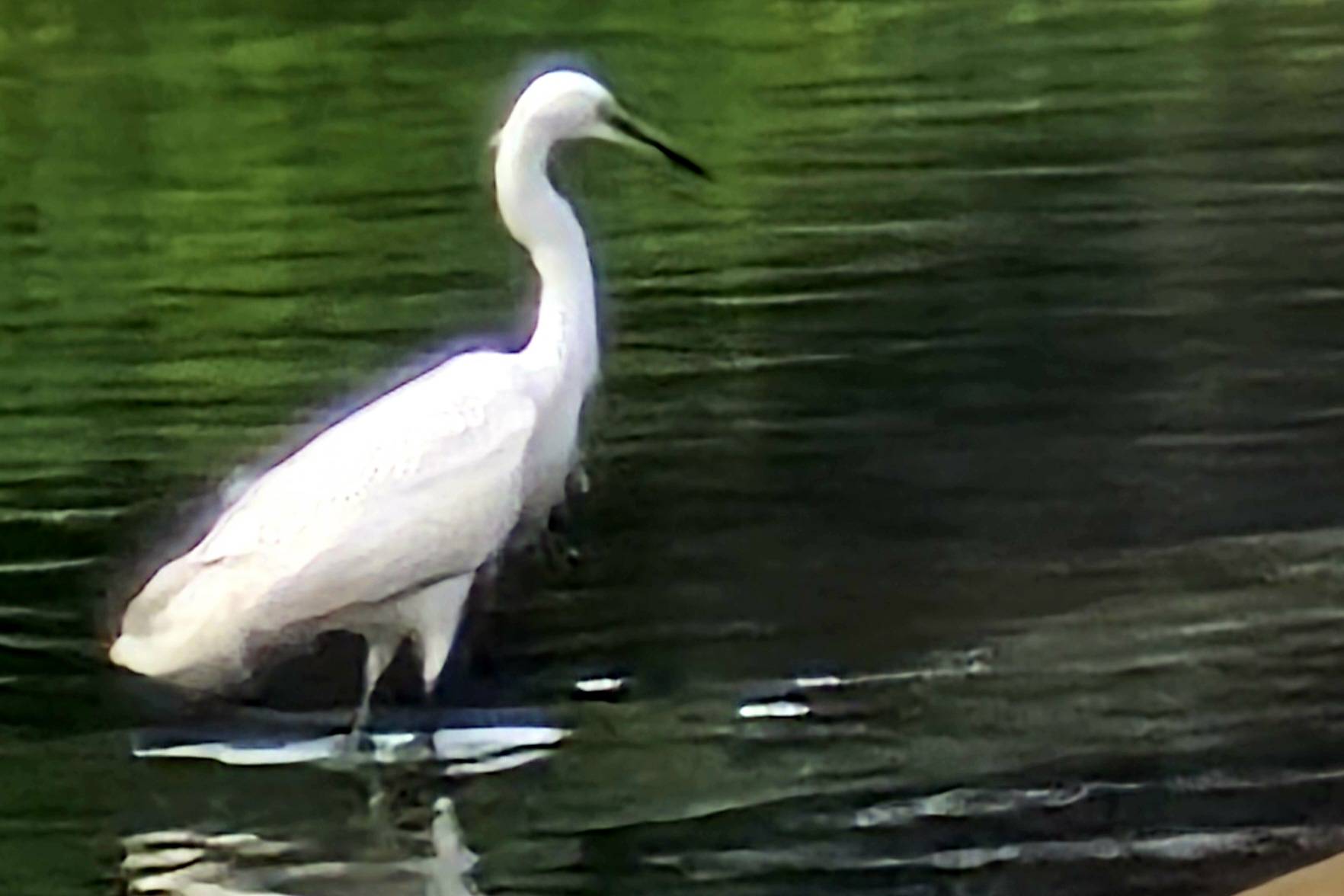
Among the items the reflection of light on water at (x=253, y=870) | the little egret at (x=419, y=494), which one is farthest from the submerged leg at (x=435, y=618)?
the reflection of light on water at (x=253, y=870)

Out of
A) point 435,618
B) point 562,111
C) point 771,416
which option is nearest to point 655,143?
point 562,111

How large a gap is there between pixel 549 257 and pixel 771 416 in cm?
19

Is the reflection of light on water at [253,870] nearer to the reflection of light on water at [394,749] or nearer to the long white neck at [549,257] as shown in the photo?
the reflection of light on water at [394,749]

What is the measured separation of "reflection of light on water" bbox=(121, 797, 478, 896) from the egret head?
0.51m

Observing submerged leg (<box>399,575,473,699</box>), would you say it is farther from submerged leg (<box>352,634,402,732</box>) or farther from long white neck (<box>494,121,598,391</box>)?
long white neck (<box>494,121,598,391</box>)

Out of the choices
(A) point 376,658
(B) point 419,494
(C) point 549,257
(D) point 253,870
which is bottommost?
(D) point 253,870

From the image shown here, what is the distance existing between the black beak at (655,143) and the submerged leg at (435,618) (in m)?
0.32

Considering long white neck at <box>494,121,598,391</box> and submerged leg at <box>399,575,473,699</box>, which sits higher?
long white neck at <box>494,121,598,391</box>

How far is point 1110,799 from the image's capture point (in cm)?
125

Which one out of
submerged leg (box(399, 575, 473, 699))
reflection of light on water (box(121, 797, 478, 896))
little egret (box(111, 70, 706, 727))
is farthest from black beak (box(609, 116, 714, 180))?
reflection of light on water (box(121, 797, 478, 896))

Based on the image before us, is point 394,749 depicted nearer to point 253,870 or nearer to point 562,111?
point 253,870

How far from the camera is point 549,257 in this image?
121cm

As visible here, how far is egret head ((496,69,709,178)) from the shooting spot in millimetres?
1205

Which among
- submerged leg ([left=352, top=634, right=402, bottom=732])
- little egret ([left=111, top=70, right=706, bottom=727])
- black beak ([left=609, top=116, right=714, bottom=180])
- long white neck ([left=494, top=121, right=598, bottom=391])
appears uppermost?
black beak ([left=609, top=116, right=714, bottom=180])
